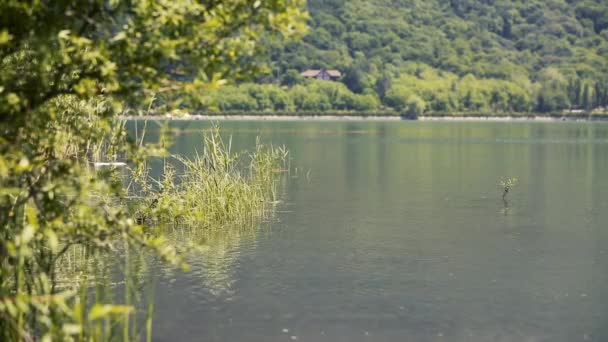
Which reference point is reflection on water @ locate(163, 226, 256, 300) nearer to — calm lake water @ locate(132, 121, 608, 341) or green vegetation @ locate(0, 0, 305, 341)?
calm lake water @ locate(132, 121, 608, 341)

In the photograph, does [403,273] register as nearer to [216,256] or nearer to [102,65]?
[216,256]

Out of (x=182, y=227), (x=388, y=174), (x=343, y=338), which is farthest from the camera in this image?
(x=388, y=174)

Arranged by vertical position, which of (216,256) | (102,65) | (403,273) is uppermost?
(102,65)

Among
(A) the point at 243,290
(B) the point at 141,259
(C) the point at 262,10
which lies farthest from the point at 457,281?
(C) the point at 262,10

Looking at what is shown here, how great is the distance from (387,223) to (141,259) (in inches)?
350

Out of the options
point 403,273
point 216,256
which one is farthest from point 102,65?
point 216,256

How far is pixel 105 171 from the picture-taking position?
9.88m

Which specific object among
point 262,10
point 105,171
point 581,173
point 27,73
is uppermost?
point 262,10

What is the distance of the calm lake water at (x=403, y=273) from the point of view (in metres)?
12.6

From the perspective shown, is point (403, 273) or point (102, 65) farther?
point (403, 273)

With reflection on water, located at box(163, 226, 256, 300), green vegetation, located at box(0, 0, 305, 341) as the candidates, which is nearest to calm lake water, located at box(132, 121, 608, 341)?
reflection on water, located at box(163, 226, 256, 300)

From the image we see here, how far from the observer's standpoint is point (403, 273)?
16.3 meters

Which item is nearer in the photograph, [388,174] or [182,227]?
[182,227]

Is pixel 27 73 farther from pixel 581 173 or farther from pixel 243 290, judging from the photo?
pixel 581 173
